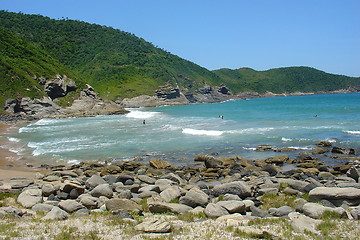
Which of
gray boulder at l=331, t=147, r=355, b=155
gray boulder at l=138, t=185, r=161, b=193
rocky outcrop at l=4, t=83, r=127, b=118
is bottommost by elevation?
gray boulder at l=331, t=147, r=355, b=155

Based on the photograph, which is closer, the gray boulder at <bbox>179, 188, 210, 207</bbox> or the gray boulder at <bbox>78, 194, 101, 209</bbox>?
the gray boulder at <bbox>78, 194, 101, 209</bbox>

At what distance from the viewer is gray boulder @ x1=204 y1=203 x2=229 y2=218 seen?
32.3ft

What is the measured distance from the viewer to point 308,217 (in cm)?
912

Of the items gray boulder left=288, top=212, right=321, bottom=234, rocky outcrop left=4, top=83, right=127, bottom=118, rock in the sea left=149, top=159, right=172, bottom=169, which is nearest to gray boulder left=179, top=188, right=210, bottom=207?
gray boulder left=288, top=212, right=321, bottom=234

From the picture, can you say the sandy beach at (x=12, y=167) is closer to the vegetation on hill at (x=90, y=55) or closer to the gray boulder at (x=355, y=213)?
the gray boulder at (x=355, y=213)

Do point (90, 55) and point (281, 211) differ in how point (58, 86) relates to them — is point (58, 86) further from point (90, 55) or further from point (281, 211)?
point (281, 211)

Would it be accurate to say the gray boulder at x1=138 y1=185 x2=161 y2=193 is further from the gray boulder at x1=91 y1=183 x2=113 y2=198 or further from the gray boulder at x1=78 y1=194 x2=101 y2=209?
the gray boulder at x1=78 y1=194 x2=101 y2=209

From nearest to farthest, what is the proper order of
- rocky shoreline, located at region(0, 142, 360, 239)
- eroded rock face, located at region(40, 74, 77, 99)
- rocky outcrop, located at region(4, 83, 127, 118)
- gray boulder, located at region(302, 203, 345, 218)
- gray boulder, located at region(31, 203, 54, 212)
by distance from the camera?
rocky shoreline, located at region(0, 142, 360, 239), gray boulder, located at region(302, 203, 345, 218), gray boulder, located at region(31, 203, 54, 212), rocky outcrop, located at region(4, 83, 127, 118), eroded rock face, located at region(40, 74, 77, 99)

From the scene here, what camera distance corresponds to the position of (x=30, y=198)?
38.9 feet

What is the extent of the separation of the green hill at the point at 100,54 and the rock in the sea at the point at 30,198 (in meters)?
109

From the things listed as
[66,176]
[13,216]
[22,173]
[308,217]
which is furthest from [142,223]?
[22,173]

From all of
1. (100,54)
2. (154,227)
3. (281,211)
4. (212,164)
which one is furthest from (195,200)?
(100,54)

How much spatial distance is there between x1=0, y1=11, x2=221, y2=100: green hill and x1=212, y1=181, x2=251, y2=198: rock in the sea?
109991mm

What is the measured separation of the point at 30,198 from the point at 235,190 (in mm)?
8248
